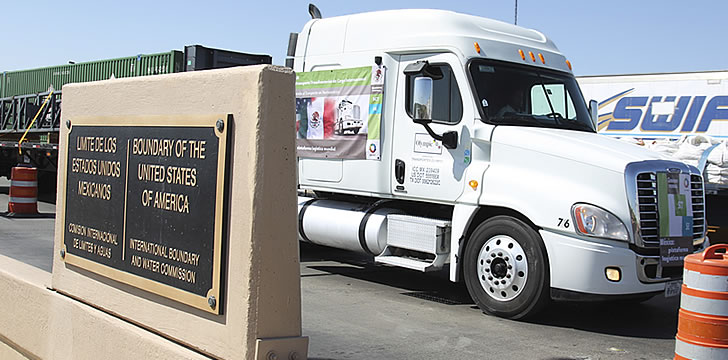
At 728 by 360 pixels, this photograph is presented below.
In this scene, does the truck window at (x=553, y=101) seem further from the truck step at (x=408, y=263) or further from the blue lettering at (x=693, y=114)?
the blue lettering at (x=693, y=114)

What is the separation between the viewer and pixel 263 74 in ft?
10.7

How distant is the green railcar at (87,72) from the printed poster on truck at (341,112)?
258 inches

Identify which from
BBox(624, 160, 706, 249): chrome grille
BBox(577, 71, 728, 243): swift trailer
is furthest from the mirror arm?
BBox(577, 71, 728, 243): swift trailer

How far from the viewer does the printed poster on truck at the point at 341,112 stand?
8773 millimetres

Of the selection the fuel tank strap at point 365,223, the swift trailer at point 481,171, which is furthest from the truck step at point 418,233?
the fuel tank strap at point 365,223

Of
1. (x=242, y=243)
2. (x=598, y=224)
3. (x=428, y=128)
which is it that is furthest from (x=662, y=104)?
(x=242, y=243)

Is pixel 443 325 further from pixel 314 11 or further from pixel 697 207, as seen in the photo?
pixel 314 11

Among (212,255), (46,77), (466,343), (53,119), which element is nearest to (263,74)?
(212,255)

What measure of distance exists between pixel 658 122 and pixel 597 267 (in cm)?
1252

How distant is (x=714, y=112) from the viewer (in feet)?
55.3

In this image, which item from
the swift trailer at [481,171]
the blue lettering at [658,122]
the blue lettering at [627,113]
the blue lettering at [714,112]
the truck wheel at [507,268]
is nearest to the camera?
the swift trailer at [481,171]

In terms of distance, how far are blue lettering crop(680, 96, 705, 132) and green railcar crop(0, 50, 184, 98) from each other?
37.4ft

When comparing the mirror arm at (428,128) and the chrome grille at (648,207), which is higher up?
the mirror arm at (428,128)

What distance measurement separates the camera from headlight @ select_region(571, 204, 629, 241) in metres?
6.58
